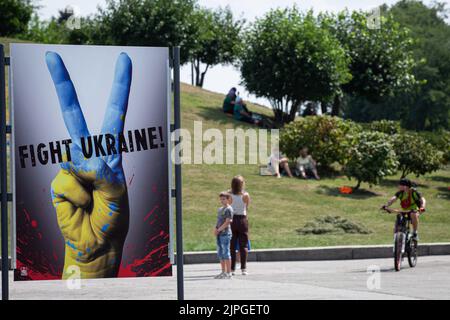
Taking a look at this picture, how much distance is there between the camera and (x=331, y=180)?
2933cm

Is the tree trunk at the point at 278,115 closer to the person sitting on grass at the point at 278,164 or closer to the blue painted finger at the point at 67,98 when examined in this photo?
the person sitting on grass at the point at 278,164

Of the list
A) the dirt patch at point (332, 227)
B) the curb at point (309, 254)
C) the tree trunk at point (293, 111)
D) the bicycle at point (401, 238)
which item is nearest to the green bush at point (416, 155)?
the dirt patch at point (332, 227)

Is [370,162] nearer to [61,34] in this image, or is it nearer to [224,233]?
[224,233]

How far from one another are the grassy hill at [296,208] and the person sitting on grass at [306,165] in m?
0.50

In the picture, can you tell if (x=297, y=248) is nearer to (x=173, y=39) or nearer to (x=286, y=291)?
(x=286, y=291)

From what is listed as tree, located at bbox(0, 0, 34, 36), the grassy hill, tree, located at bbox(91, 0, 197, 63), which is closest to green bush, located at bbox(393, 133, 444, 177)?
the grassy hill

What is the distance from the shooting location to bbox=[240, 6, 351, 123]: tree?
42.2 metres

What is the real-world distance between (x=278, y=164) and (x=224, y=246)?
Answer: 50.9ft

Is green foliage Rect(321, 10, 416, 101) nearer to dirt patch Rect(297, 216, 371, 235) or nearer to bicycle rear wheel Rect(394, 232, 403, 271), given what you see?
dirt patch Rect(297, 216, 371, 235)

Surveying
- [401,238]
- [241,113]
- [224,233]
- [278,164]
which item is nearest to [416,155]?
[278,164]

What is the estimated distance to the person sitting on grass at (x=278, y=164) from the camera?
28.9 metres

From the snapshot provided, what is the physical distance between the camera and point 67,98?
7316 millimetres

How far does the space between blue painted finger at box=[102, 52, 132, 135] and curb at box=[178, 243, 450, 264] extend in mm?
9894
